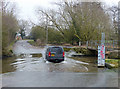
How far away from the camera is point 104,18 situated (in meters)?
22.3

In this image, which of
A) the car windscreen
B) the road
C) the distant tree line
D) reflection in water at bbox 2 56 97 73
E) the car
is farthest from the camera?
the distant tree line

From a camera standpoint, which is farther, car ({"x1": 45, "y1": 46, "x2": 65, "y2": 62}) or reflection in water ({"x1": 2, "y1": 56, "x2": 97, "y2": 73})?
car ({"x1": 45, "y1": 46, "x2": 65, "y2": 62})

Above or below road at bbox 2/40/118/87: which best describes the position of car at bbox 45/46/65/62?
above

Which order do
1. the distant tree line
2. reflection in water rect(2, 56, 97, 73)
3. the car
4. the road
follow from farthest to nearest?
the distant tree line
the car
reflection in water rect(2, 56, 97, 73)
the road

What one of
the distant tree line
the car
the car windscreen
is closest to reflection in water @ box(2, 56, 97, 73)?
the car

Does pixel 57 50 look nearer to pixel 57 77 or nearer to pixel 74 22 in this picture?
pixel 57 77

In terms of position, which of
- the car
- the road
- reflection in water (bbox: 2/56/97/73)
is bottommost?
reflection in water (bbox: 2/56/97/73)

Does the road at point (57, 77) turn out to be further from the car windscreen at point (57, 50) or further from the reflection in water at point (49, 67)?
the car windscreen at point (57, 50)

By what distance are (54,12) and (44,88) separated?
92.0 feet

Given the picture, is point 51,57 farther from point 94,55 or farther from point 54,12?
point 54,12

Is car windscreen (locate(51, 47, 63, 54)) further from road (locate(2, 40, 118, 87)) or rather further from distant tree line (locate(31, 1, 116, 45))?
distant tree line (locate(31, 1, 116, 45))

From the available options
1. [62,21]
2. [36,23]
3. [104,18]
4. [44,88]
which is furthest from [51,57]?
[36,23]

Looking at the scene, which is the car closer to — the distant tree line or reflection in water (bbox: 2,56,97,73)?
reflection in water (bbox: 2,56,97,73)

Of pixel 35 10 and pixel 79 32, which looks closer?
pixel 79 32
